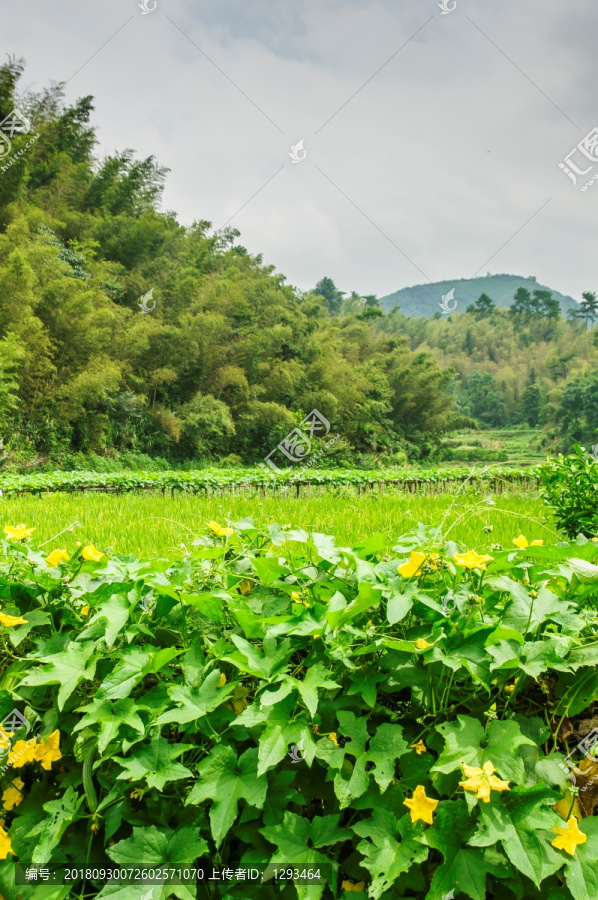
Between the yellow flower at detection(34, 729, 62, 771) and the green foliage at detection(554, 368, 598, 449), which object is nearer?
the yellow flower at detection(34, 729, 62, 771)

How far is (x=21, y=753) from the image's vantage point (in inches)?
35.6

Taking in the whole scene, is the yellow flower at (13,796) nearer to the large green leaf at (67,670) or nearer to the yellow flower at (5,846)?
the yellow flower at (5,846)

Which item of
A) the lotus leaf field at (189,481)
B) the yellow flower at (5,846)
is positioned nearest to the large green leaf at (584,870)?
the yellow flower at (5,846)

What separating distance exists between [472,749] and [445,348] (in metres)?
54.2

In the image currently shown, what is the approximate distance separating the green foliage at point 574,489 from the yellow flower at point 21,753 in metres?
3.66

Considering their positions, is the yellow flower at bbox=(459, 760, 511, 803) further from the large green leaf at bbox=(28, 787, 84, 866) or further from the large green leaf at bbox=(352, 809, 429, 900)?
the large green leaf at bbox=(28, 787, 84, 866)

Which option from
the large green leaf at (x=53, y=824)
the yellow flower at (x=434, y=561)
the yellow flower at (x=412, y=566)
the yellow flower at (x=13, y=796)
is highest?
the yellow flower at (x=412, y=566)

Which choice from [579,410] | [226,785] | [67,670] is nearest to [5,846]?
[67,670]

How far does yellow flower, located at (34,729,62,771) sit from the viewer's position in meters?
0.90

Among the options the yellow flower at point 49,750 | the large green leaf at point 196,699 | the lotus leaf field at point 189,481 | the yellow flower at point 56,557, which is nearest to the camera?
the large green leaf at point 196,699

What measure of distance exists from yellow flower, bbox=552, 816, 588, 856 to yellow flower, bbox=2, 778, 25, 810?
0.81m

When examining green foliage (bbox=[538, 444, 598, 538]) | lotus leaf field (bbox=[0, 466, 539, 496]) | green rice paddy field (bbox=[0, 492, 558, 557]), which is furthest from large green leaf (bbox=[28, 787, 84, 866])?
lotus leaf field (bbox=[0, 466, 539, 496])

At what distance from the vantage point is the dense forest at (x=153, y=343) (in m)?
18.2

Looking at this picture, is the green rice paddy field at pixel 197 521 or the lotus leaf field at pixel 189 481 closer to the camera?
the green rice paddy field at pixel 197 521
